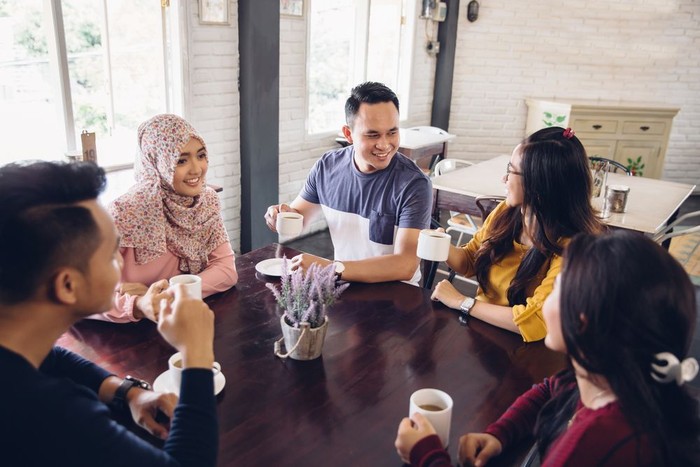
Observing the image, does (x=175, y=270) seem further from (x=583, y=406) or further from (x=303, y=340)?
(x=583, y=406)

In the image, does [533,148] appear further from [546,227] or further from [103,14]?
[103,14]

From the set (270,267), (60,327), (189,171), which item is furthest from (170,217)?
(60,327)

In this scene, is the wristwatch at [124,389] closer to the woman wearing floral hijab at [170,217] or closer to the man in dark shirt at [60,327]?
the man in dark shirt at [60,327]

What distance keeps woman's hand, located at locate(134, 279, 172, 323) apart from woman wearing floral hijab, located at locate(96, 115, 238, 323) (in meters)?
0.11

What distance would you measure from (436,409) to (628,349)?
405mm

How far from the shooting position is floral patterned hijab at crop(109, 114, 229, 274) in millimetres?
1768

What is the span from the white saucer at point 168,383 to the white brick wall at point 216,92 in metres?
2.52

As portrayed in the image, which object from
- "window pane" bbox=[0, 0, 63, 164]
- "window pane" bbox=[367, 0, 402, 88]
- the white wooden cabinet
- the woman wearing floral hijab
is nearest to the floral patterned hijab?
the woman wearing floral hijab

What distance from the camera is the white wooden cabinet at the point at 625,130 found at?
5.57 metres

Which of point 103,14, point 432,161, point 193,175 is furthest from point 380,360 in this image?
point 432,161

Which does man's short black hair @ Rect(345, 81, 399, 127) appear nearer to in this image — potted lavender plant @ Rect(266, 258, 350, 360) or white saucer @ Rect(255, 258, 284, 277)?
white saucer @ Rect(255, 258, 284, 277)

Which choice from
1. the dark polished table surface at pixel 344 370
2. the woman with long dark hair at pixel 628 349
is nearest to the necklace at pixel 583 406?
the woman with long dark hair at pixel 628 349

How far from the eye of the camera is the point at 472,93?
6.06 metres

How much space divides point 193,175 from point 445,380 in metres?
1.06
